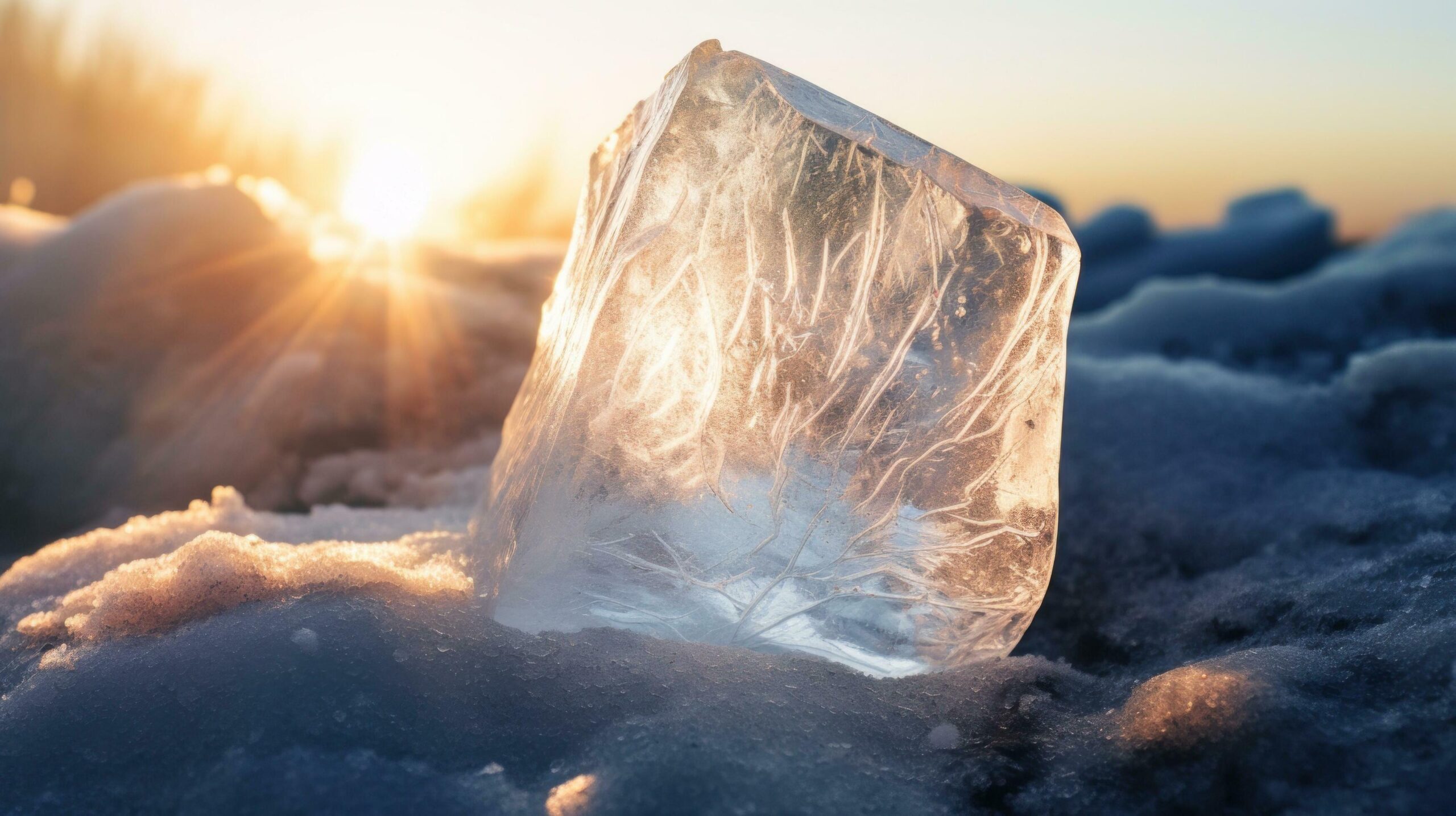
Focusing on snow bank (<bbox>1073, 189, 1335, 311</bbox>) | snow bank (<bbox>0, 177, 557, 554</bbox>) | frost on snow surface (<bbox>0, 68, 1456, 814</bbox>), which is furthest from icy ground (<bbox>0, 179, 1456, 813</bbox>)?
snow bank (<bbox>1073, 189, 1335, 311</bbox>)

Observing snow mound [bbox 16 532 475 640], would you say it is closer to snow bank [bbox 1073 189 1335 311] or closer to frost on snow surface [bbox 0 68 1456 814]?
frost on snow surface [bbox 0 68 1456 814]

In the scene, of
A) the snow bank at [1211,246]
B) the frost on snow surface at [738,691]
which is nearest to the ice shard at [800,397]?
the frost on snow surface at [738,691]

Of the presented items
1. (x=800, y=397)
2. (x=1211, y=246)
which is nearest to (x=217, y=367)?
(x=800, y=397)

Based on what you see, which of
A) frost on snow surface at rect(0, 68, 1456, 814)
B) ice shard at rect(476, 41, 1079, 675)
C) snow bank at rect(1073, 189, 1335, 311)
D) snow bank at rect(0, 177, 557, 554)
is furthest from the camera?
snow bank at rect(1073, 189, 1335, 311)

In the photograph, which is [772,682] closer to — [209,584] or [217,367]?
[209,584]

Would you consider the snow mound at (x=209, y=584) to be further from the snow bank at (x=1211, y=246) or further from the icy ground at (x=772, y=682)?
the snow bank at (x=1211, y=246)

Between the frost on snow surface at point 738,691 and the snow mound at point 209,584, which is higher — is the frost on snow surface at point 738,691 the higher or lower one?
the lower one

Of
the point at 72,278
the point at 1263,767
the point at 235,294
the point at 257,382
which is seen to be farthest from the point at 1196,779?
the point at 72,278
